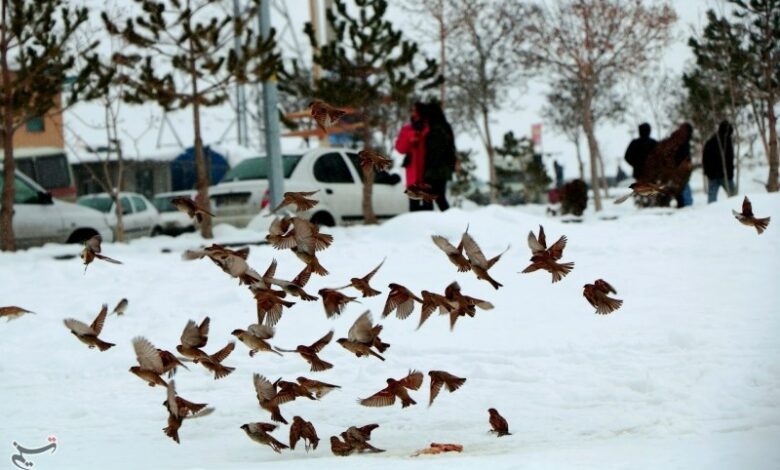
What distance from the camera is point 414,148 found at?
14.2 m

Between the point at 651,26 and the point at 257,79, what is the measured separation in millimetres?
11540

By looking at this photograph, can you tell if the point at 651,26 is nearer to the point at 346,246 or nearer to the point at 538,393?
the point at 346,246

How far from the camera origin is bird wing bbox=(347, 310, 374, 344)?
4910 mm

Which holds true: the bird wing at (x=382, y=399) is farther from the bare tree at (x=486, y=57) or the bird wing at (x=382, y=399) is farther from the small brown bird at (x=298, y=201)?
the bare tree at (x=486, y=57)

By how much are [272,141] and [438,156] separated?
2235 millimetres

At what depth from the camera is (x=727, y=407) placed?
524 centimetres

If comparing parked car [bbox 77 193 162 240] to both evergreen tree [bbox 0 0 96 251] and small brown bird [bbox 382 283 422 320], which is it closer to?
evergreen tree [bbox 0 0 96 251]

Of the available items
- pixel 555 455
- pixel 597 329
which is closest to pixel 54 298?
pixel 597 329

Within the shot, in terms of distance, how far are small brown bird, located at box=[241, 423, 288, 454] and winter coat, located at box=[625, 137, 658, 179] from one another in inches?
535

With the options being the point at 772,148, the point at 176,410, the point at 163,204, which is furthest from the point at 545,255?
the point at 163,204

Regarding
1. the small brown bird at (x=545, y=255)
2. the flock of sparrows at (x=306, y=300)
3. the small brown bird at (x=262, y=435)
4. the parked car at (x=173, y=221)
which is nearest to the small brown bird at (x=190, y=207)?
the flock of sparrows at (x=306, y=300)

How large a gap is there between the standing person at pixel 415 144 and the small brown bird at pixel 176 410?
940 cm

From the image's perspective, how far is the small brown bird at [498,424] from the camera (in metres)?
5.00

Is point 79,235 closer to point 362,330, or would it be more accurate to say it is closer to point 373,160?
point 373,160
